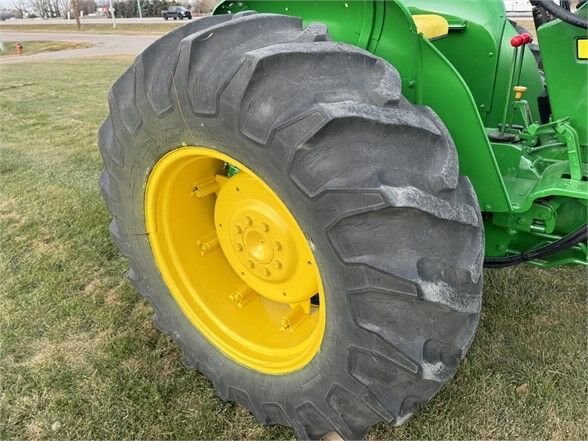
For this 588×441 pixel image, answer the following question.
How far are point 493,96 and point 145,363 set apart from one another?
1.80 meters

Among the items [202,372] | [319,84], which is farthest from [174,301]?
[319,84]

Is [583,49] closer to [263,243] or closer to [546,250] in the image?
[546,250]

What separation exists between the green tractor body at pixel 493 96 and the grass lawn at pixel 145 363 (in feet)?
1.73

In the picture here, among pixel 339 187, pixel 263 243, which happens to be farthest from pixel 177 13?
pixel 339 187

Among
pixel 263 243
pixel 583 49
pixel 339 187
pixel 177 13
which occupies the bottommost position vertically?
pixel 177 13

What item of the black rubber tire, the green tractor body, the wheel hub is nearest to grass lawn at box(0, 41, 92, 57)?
the wheel hub

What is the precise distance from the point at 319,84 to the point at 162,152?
0.62 meters

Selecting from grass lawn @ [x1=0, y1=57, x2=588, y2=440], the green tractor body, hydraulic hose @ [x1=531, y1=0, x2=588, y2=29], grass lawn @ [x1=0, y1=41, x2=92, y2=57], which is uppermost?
hydraulic hose @ [x1=531, y1=0, x2=588, y2=29]

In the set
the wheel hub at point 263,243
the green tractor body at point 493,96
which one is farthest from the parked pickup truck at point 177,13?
the wheel hub at point 263,243

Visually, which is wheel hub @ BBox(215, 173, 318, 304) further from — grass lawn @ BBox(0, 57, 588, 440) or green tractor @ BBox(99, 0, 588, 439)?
grass lawn @ BBox(0, 57, 588, 440)

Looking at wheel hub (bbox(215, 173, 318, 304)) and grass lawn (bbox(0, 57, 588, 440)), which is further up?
wheel hub (bbox(215, 173, 318, 304))

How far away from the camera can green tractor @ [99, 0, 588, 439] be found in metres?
1.37

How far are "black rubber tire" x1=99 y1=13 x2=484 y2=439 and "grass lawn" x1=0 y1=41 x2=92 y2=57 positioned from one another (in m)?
22.4

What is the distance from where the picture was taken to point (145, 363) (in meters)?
2.31
